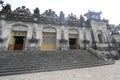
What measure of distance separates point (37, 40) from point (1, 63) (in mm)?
6373

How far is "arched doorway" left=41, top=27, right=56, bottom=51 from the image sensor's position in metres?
14.6

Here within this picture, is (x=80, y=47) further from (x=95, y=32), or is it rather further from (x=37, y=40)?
(x=37, y=40)

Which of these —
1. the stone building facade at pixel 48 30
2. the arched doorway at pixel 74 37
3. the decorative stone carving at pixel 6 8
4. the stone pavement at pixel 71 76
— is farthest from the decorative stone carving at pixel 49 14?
the stone pavement at pixel 71 76

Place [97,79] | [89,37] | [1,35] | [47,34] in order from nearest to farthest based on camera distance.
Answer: [97,79] → [1,35] → [47,34] → [89,37]

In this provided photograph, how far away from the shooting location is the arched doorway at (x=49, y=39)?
47.8ft

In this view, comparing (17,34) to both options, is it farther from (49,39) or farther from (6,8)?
(49,39)

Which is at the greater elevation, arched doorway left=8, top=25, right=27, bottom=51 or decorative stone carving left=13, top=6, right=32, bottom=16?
decorative stone carving left=13, top=6, right=32, bottom=16

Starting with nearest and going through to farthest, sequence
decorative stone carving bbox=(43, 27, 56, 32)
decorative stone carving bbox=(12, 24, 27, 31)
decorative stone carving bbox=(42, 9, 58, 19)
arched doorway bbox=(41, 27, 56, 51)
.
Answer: decorative stone carving bbox=(12, 24, 27, 31)
arched doorway bbox=(41, 27, 56, 51)
decorative stone carving bbox=(43, 27, 56, 32)
decorative stone carving bbox=(42, 9, 58, 19)

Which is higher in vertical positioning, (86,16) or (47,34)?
(86,16)

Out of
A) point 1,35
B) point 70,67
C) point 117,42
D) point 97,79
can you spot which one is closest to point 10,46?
point 1,35

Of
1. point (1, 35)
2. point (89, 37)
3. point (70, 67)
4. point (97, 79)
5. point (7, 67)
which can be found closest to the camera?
point (97, 79)

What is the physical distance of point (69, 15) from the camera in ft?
55.8

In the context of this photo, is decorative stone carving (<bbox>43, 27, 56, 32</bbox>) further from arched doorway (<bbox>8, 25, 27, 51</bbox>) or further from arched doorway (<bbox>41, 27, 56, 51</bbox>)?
arched doorway (<bbox>8, 25, 27, 51</bbox>)

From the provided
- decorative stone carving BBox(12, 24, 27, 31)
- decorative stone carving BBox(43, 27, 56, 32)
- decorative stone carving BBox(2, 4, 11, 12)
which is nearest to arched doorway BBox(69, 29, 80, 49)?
decorative stone carving BBox(43, 27, 56, 32)
